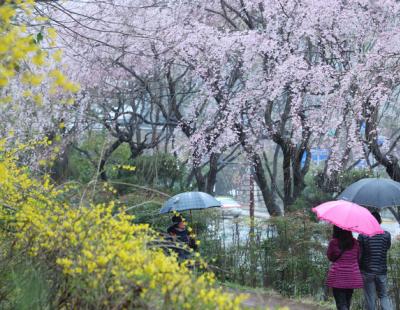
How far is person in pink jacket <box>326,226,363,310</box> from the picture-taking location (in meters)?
6.54

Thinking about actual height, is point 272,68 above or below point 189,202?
above

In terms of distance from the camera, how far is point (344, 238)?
6680 mm

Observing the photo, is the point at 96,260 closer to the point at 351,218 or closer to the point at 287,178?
the point at 351,218

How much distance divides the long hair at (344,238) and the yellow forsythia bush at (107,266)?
9.93 ft

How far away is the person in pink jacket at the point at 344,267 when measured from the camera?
654 cm

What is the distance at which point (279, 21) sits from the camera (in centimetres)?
1269

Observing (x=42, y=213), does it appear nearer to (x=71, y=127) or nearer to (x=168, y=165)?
(x=168, y=165)

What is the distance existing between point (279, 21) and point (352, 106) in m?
2.84

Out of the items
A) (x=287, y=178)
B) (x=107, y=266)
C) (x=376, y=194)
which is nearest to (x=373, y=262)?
(x=376, y=194)

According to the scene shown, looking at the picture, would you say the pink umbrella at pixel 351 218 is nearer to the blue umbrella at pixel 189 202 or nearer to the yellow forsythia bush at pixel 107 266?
the blue umbrella at pixel 189 202

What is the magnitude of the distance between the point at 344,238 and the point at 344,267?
32 centimetres

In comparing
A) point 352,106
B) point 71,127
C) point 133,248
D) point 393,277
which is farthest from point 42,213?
point 71,127

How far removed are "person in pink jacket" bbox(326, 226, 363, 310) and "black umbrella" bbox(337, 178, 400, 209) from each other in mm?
1001

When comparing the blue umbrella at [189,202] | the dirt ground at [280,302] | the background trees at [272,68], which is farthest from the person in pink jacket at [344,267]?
the background trees at [272,68]
